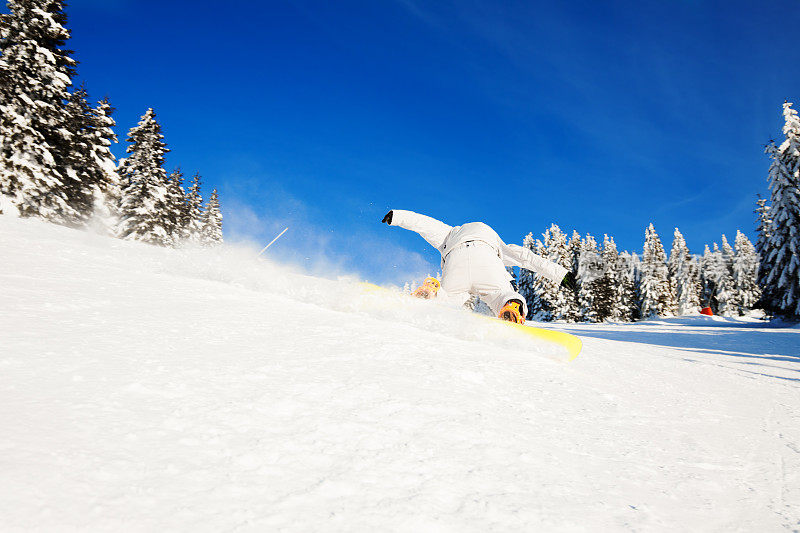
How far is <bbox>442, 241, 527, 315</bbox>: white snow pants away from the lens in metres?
6.18

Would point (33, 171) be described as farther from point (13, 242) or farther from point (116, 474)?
point (116, 474)

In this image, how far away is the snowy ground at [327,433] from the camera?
1.04 meters

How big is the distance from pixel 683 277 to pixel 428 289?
215 ft

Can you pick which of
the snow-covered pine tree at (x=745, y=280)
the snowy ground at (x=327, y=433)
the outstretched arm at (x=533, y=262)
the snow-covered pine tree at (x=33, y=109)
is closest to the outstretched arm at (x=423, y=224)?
the outstretched arm at (x=533, y=262)

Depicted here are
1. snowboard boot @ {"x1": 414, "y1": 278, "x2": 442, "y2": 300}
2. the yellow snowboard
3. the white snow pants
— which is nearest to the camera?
the yellow snowboard

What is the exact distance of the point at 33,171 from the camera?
52.9 ft

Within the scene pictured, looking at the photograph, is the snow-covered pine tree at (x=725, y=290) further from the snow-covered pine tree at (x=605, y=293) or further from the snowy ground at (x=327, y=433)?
the snowy ground at (x=327, y=433)

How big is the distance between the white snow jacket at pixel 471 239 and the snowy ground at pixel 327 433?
360 centimetres

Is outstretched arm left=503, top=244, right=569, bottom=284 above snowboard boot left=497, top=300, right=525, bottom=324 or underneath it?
above

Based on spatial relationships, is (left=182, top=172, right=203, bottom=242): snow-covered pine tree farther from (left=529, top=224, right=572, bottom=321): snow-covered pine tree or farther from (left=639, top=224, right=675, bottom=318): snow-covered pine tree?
(left=639, top=224, right=675, bottom=318): snow-covered pine tree

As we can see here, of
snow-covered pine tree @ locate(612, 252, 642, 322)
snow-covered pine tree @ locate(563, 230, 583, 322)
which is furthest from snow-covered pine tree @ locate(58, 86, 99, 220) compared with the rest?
snow-covered pine tree @ locate(612, 252, 642, 322)

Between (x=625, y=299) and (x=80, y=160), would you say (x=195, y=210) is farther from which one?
(x=625, y=299)

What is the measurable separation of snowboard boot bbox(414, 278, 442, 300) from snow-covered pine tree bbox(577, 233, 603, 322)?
133 ft

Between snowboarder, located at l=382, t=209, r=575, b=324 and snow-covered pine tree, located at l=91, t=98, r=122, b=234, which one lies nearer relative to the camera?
snowboarder, located at l=382, t=209, r=575, b=324
